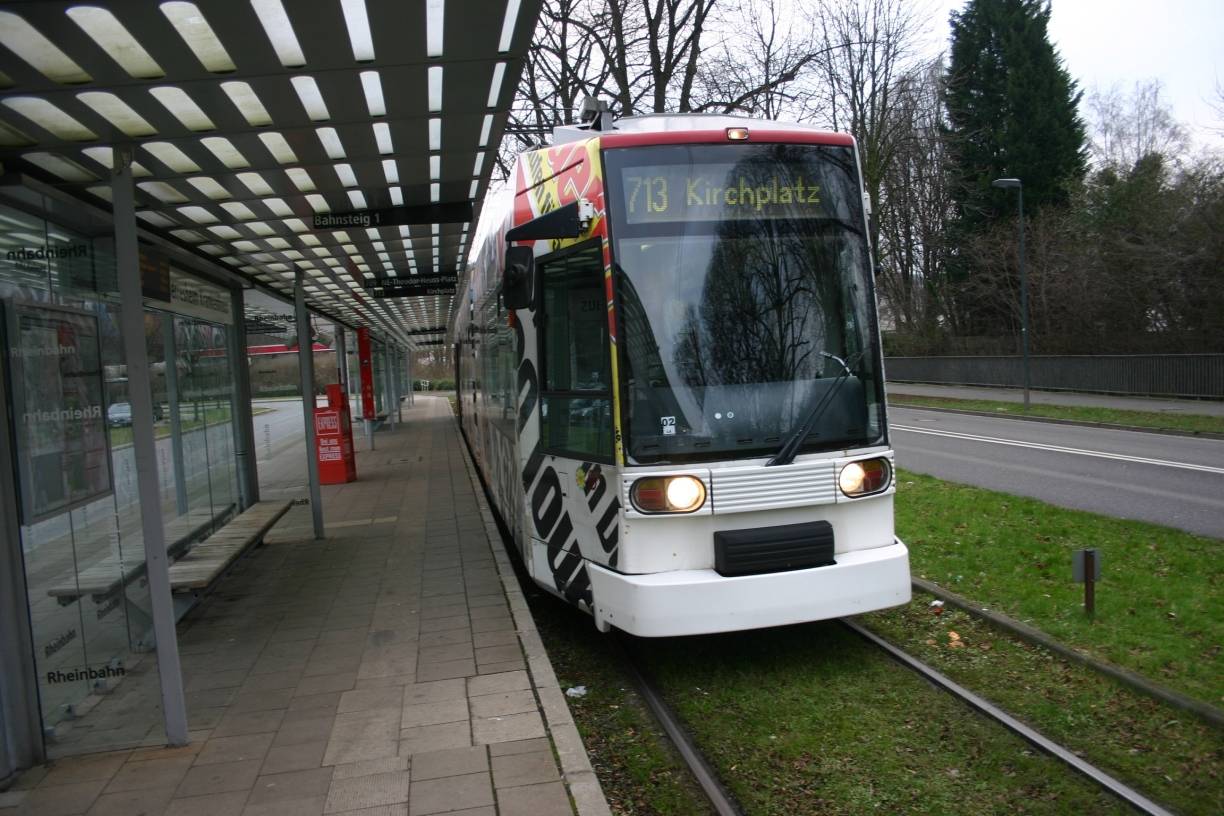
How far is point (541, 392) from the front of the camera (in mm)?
6645

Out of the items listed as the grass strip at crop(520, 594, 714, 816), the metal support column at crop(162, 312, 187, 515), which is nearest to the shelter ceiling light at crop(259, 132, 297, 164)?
the metal support column at crop(162, 312, 187, 515)

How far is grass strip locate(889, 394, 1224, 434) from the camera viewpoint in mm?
19723

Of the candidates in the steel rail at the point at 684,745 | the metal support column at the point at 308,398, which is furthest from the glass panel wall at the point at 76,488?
the metal support column at the point at 308,398

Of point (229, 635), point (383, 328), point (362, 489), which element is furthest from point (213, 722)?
point (383, 328)

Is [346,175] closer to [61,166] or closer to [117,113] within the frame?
[61,166]

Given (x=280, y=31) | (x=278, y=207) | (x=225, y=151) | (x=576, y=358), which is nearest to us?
(x=280, y=31)

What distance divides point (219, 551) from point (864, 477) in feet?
20.1

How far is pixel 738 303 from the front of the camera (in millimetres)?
5762

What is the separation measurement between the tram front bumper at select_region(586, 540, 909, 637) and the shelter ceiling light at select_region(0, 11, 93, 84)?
12.5ft

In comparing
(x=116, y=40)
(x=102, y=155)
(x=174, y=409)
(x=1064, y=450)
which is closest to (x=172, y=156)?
(x=102, y=155)

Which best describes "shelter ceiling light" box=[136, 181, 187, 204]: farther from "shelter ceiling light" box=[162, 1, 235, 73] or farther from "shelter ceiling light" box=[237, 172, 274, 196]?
"shelter ceiling light" box=[162, 1, 235, 73]

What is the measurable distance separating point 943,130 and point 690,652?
38.2 metres

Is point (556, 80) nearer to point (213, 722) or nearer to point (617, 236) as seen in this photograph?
point (617, 236)

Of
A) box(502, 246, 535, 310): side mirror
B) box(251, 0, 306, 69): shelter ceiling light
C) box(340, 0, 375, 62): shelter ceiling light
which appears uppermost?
box(340, 0, 375, 62): shelter ceiling light
